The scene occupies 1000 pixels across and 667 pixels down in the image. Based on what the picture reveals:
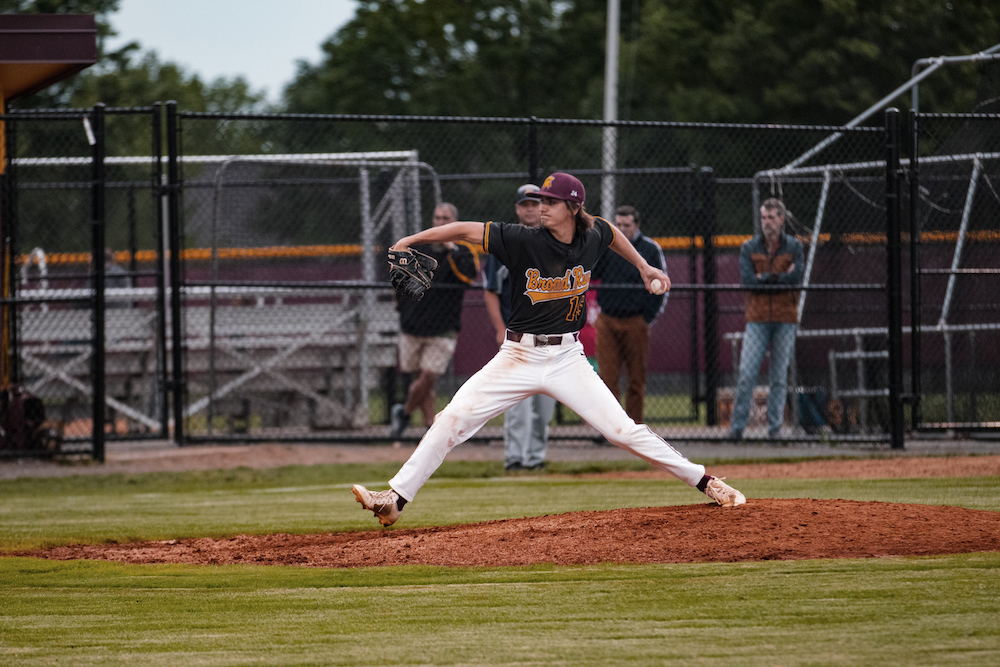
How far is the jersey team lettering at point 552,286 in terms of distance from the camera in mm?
6094

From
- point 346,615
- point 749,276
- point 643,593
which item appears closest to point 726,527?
point 643,593

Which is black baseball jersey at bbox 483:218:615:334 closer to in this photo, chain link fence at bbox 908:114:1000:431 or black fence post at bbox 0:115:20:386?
chain link fence at bbox 908:114:1000:431

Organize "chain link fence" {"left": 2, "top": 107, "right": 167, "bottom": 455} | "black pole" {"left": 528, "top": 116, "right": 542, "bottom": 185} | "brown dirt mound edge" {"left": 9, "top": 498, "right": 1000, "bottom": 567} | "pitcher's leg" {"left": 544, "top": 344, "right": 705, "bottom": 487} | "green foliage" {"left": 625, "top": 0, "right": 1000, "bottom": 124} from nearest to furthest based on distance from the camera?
"brown dirt mound edge" {"left": 9, "top": 498, "right": 1000, "bottom": 567}, "pitcher's leg" {"left": 544, "top": 344, "right": 705, "bottom": 487}, "chain link fence" {"left": 2, "top": 107, "right": 167, "bottom": 455}, "black pole" {"left": 528, "top": 116, "right": 542, "bottom": 185}, "green foliage" {"left": 625, "top": 0, "right": 1000, "bottom": 124}

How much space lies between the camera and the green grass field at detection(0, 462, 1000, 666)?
3.87m

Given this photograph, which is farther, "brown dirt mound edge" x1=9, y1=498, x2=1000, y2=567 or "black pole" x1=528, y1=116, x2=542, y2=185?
"black pole" x1=528, y1=116, x2=542, y2=185

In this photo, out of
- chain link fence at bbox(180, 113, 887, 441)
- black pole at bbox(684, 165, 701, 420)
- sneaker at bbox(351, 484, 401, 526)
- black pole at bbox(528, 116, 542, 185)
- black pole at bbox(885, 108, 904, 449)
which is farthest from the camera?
black pole at bbox(684, 165, 701, 420)

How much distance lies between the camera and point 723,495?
20.2ft

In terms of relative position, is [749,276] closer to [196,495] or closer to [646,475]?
[646,475]

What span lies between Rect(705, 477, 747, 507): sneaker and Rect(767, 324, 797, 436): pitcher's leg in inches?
195

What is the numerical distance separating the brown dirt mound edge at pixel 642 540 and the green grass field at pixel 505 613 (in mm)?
198

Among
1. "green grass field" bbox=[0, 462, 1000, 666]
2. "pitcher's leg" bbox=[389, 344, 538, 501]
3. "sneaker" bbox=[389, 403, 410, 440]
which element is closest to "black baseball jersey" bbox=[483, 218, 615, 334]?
"pitcher's leg" bbox=[389, 344, 538, 501]

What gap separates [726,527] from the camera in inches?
226

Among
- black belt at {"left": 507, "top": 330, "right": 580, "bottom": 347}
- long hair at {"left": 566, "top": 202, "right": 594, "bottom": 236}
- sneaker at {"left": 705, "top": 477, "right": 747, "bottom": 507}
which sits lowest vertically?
sneaker at {"left": 705, "top": 477, "right": 747, "bottom": 507}

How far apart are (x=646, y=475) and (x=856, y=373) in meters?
4.34
